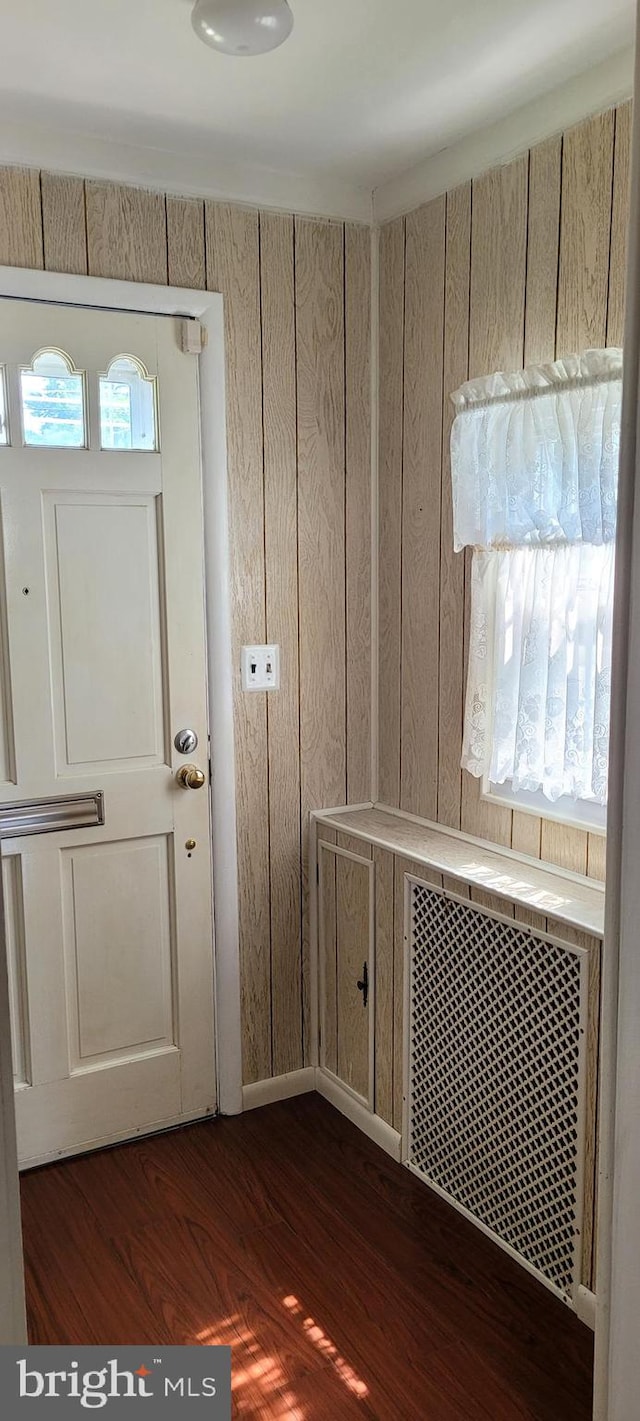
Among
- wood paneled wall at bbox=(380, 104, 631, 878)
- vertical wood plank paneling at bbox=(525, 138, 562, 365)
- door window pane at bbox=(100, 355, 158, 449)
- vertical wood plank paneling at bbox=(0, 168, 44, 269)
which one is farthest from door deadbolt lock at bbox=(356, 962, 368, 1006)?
vertical wood plank paneling at bbox=(0, 168, 44, 269)

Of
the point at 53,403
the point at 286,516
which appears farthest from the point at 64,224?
the point at 286,516

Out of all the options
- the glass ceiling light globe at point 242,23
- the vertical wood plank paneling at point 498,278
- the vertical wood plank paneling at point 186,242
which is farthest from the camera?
the vertical wood plank paneling at point 186,242

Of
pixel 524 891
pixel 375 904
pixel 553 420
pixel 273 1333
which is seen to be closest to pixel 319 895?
pixel 375 904

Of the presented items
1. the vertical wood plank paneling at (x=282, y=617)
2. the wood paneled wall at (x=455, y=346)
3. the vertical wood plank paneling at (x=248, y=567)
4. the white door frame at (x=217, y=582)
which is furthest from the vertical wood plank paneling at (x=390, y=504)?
the white door frame at (x=217, y=582)

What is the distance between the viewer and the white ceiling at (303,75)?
1841 millimetres

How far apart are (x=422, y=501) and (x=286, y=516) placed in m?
0.37

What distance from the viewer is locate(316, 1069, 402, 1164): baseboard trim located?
2.64 metres

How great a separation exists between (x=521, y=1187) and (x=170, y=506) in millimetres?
1801

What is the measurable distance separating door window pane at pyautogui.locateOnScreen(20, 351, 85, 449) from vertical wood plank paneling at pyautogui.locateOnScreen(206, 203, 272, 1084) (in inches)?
15.7

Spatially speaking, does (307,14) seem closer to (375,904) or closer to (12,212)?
(12,212)

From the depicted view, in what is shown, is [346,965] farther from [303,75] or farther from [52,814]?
[303,75]

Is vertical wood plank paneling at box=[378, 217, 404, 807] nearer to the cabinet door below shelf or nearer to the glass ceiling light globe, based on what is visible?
the cabinet door below shelf

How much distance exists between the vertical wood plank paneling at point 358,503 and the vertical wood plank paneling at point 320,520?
2 centimetres

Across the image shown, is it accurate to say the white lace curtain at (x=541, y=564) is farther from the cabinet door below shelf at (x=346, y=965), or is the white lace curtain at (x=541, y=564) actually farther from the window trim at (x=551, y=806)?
the cabinet door below shelf at (x=346, y=965)
